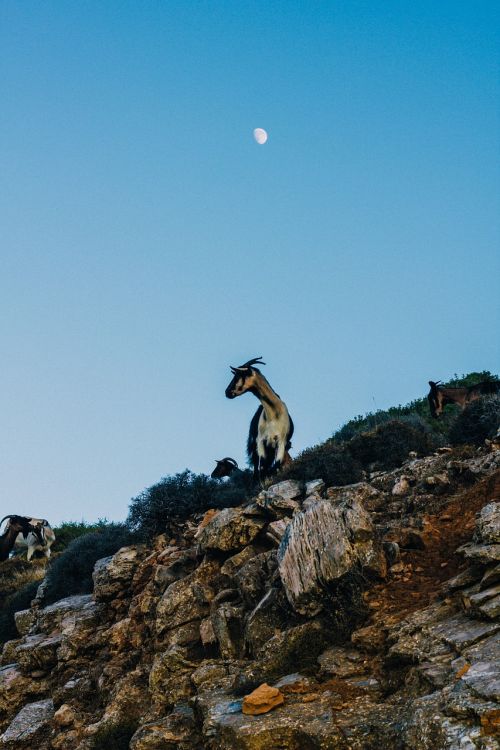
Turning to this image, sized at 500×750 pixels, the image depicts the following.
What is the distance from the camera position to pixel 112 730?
790 centimetres

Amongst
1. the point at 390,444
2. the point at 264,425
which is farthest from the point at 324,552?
the point at 264,425

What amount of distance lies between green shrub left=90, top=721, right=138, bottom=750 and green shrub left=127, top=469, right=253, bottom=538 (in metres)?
5.47

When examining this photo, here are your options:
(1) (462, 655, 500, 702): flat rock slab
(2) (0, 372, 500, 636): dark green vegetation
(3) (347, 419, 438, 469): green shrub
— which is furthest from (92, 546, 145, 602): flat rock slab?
(1) (462, 655, 500, 702): flat rock slab

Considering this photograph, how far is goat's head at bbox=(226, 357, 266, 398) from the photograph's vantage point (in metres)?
15.2

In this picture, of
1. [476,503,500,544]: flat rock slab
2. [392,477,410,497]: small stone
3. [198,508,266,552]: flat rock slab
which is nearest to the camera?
[476,503,500,544]: flat rock slab

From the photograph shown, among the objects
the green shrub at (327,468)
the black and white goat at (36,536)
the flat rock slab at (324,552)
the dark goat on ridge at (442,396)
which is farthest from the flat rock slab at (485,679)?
the black and white goat at (36,536)

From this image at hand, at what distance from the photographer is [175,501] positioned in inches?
536

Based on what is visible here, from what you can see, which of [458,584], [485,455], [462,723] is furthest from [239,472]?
[462,723]

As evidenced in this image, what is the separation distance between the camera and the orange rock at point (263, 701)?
550cm

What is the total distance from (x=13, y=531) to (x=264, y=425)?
12242 millimetres

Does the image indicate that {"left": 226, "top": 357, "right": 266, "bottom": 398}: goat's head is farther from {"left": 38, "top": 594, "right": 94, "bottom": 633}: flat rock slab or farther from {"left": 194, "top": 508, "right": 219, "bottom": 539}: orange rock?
{"left": 38, "top": 594, "right": 94, "bottom": 633}: flat rock slab

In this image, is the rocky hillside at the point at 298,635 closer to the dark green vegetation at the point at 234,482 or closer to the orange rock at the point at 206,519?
the orange rock at the point at 206,519

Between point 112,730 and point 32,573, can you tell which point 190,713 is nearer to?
point 112,730

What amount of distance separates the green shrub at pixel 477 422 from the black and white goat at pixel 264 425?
396 centimetres
